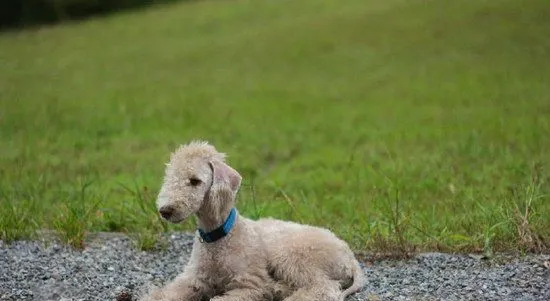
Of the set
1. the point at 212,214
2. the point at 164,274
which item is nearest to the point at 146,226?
the point at 164,274

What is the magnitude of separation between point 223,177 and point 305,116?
38.7 feet

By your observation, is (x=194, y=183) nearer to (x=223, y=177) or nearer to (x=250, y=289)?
(x=223, y=177)

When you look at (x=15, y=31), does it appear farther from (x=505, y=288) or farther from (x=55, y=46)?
(x=505, y=288)

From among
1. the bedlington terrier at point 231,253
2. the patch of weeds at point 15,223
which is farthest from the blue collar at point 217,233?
the patch of weeds at point 15,223

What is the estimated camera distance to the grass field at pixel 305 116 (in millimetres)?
8016

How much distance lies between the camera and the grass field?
8016 millimetres

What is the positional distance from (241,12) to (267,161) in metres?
15.5

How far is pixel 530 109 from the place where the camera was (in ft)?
51.7

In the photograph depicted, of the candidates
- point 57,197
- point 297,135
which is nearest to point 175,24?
point 297,135

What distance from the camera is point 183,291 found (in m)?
5.27

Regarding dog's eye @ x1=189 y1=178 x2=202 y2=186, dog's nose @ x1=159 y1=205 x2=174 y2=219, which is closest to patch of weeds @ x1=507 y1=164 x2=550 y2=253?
dog's eye @ x1=189 y1=178 x2=202 y2=186

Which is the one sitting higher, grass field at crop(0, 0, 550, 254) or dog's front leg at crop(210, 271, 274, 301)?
dog's front leg at crop(210, 271, 274, 301)

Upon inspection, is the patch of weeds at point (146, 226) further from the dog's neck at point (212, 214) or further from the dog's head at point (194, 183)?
the dog's head at point (194, 183)

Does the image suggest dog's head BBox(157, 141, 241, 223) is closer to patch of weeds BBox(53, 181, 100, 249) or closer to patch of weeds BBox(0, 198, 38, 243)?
patch of weeds BBox(53, 181, 100, 249)
